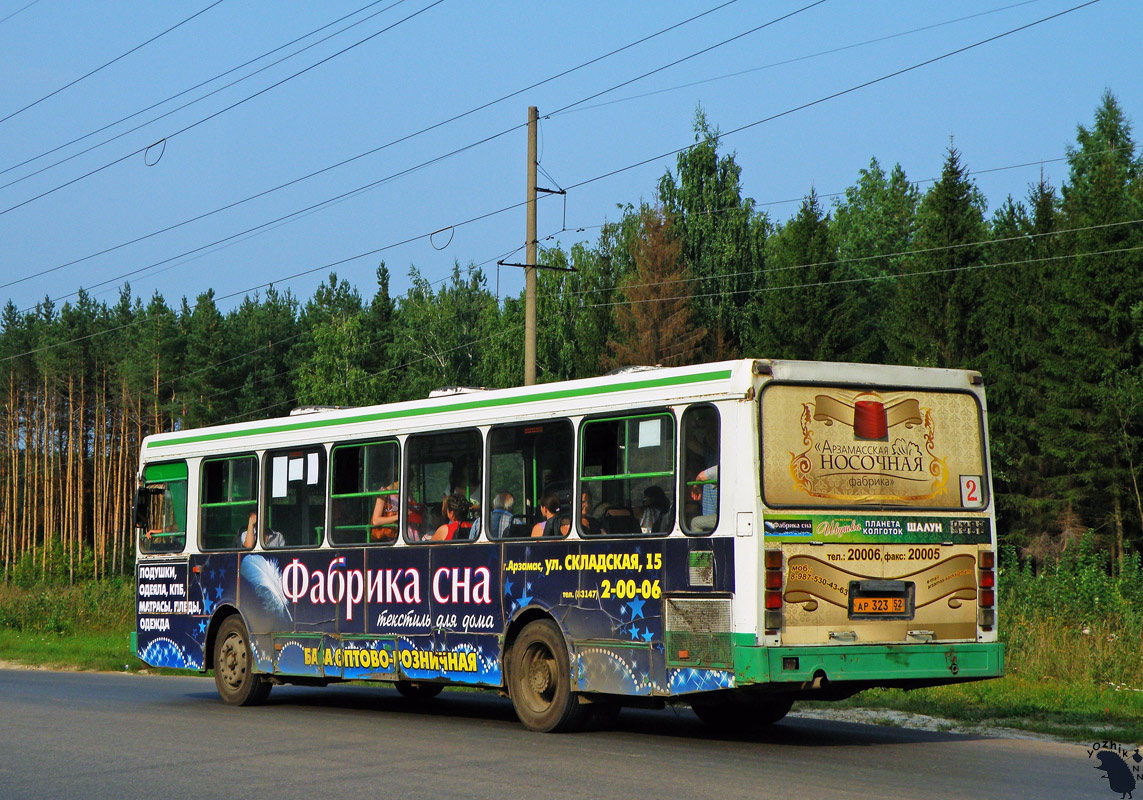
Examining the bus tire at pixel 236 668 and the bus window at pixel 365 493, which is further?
the bus tire at pixel 236 668

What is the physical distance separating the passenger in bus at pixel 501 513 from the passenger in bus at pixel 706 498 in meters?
2.30

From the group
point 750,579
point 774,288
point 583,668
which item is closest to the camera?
point 750,579

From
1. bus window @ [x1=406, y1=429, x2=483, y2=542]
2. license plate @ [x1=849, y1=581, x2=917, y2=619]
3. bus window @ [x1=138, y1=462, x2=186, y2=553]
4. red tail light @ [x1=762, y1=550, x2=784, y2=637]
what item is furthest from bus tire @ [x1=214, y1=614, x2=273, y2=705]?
license plate @ [x1=849, y1=581, x2=917, y2=619]

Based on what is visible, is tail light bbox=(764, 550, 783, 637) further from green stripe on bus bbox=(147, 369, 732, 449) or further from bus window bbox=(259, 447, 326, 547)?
bus window bbox=(259, 447, 326, 547)

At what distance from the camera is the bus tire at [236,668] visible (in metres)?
16.2

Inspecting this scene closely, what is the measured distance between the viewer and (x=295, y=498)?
1572 cm

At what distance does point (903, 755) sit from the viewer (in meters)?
11.1

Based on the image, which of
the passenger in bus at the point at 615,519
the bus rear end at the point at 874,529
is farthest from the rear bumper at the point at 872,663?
the passenger in bus at the point at 615,519

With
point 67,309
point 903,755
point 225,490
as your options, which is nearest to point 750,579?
point 903,755

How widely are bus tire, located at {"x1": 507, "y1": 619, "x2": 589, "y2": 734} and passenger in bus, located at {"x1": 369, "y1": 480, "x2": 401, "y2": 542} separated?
2.12 meters

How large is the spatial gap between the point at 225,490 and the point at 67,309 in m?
86.8

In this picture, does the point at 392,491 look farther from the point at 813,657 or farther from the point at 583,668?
the point at 813,657

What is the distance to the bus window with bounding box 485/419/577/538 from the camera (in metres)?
12.7

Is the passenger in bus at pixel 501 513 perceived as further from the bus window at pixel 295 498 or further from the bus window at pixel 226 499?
the bus window at pixel 226 499
